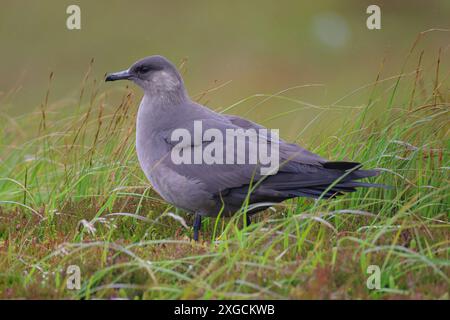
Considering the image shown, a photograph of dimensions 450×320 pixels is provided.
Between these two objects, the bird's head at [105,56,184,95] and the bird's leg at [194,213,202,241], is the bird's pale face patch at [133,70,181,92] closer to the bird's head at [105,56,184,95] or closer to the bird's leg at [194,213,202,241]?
the bird's head at [105,56,184,95]

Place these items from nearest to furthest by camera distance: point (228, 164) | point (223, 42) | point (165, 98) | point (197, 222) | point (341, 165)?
point (341, 165) < point (228, 164) < point (197, 222) < point (165, 98) < point (223, 42)

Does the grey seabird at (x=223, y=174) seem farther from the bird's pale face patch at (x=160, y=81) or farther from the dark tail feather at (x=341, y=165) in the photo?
the bird's pale face patch at (x=160, y=81)

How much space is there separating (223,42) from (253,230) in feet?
35.2

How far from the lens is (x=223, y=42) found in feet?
50.2

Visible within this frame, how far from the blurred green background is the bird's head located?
702 centimetres

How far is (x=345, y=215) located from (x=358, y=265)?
974mm

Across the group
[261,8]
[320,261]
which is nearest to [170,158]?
[320,261]

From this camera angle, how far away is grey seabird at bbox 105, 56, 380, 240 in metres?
4.89

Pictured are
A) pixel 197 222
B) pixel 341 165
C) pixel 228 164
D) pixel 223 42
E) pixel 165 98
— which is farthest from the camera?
pixel 223 42

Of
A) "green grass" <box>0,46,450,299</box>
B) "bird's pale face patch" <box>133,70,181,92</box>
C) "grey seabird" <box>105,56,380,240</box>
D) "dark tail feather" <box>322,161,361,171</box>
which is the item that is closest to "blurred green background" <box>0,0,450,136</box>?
"green grass" <box>0,46,450,299</box>

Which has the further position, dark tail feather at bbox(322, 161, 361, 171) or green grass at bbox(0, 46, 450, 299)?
dark tail feather at bbox(322, 161, 361, 171)

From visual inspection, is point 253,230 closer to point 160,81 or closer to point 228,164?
point 228,164

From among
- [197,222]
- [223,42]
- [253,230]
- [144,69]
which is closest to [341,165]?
[253,230]

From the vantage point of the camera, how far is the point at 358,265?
4.03 meters
